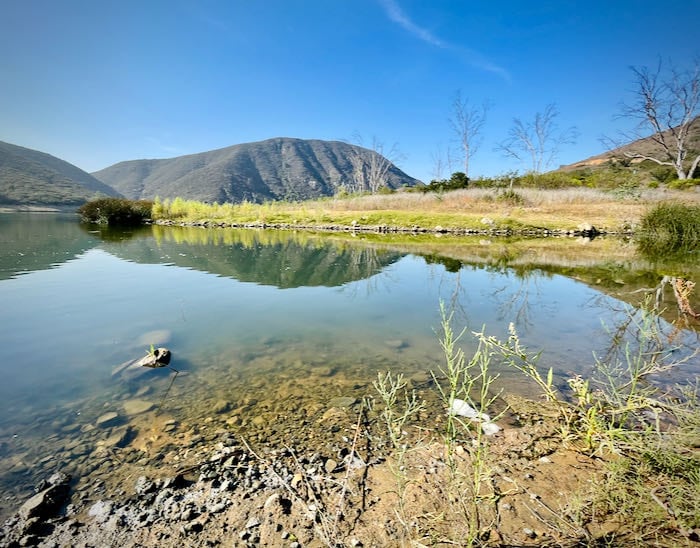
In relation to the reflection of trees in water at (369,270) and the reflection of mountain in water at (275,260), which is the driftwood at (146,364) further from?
the reflection of mountain in water at (275,260)

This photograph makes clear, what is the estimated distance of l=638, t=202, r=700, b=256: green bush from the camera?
15.5m

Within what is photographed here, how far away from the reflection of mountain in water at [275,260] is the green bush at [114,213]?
20765 mm

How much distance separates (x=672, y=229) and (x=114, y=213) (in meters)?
43.0

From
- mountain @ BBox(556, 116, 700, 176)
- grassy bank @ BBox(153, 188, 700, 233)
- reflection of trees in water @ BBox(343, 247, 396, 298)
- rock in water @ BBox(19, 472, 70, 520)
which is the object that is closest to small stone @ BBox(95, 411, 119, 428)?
rock in water @ BBox(19, 472, 70, 520)

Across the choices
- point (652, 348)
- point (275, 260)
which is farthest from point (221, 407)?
point (275, 260)

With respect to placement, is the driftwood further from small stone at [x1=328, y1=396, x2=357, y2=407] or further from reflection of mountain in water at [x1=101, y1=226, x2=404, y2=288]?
reflection of mountain in water at [x1=101, y1=226, x2=404, y2=288]

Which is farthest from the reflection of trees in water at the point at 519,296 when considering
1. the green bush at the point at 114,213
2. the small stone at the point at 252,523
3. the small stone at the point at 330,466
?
the green bush at the point at 114,213

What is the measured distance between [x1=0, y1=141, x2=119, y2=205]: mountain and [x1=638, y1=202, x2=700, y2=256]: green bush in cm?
10105

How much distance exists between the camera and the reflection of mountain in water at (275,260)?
32.3 feet

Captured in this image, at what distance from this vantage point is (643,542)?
156 centimetres

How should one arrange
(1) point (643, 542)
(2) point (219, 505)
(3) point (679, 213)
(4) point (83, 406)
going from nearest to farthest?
(1) point (643, 542)
(2) point (219, 505)
(4) point (83, 406)
(3) point (679, 213)

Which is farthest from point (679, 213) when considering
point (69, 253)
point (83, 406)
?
point (69, 253)

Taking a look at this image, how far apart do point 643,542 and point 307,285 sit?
308 inches

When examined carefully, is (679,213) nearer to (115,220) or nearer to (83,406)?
(83,406)
